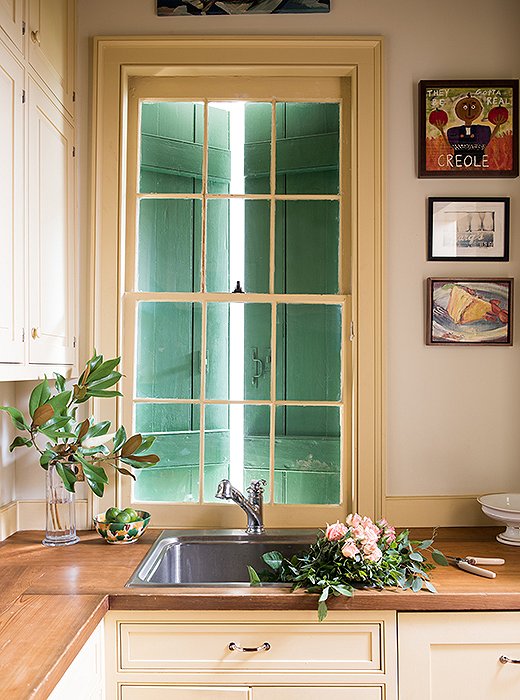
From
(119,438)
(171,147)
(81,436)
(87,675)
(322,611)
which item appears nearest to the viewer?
(87,675)

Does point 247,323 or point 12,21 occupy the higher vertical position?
point 12,21

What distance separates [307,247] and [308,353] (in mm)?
376

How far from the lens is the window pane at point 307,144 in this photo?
8.98ft

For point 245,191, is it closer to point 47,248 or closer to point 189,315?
point 189,315

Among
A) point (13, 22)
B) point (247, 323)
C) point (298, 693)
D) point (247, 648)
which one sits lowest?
point (298, 693)

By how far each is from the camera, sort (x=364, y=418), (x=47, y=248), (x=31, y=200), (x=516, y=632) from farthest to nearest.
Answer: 1. (x=364, y=418)
2. (x=47, y=248)
3. (x=31, y=200)
4. (x=516, y=632)

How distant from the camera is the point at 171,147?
2.74 meters

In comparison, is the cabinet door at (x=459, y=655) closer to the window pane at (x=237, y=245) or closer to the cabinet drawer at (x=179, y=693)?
the cabinet drawer at (x=179, y=693)

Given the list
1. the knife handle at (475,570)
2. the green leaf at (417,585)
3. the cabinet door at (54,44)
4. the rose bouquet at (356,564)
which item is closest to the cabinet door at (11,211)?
the cabinet door at (54,44)

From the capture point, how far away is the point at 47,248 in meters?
2.29

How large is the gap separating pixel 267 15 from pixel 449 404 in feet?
4.88

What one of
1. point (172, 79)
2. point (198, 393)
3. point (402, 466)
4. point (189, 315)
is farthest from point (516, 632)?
point (172, 79)

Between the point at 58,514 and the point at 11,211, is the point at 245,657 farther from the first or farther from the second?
the point at 11,211

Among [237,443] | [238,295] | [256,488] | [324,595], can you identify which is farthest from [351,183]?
[324,595]
